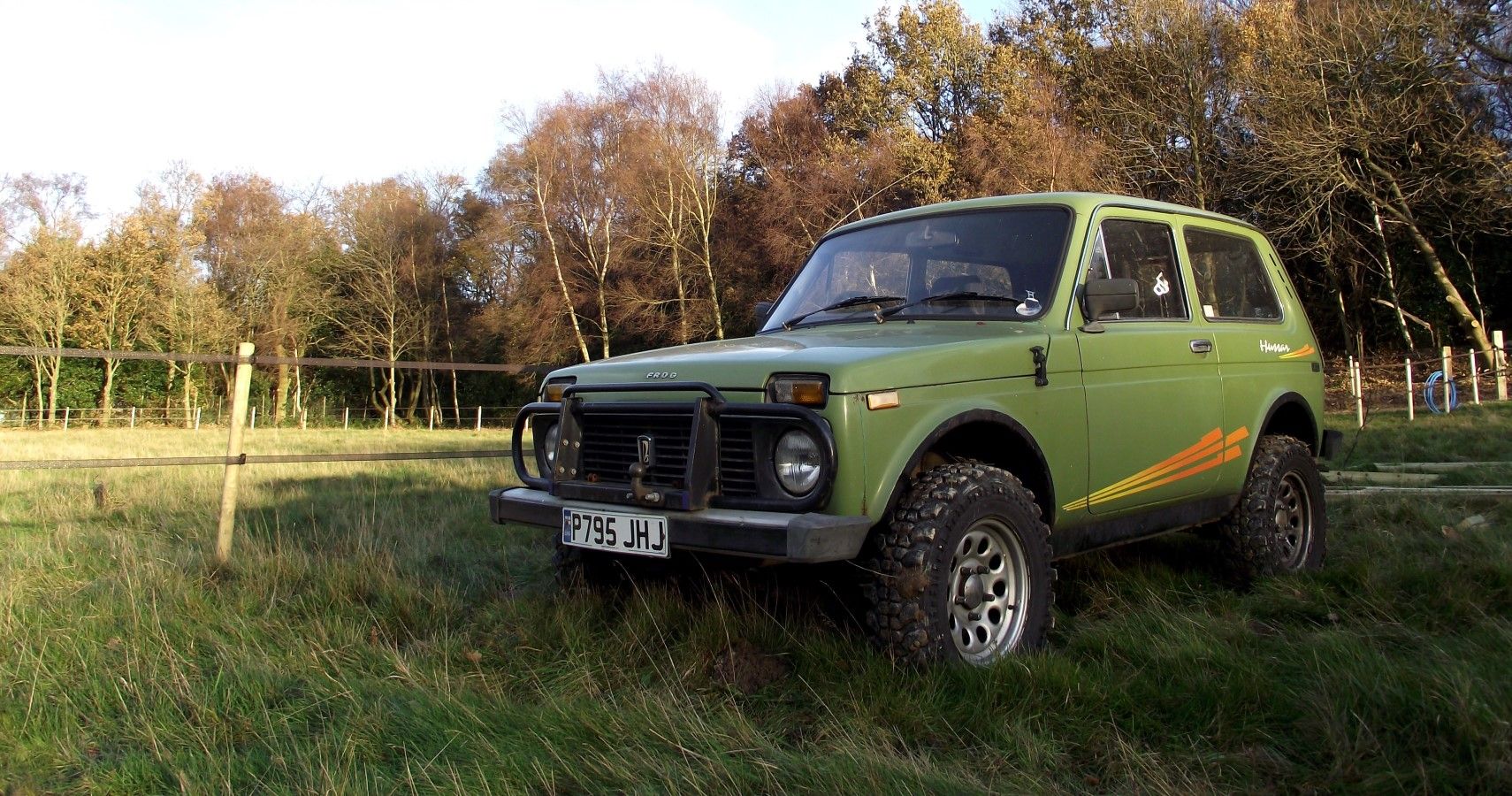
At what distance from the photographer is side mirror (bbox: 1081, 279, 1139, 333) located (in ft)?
13.8

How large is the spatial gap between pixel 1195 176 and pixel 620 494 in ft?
76.6

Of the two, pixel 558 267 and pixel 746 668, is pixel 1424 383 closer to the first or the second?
pixel 746 668

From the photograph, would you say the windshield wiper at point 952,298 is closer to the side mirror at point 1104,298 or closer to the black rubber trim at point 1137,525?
the side mirror at point 1104,298

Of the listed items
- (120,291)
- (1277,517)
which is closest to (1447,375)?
(1277,517)

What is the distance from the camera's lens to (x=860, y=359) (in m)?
3.46

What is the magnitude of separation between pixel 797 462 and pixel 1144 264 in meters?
2.36

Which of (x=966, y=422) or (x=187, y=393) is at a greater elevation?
(x=187, y=393)

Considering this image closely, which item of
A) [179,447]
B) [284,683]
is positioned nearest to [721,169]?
[179,447]

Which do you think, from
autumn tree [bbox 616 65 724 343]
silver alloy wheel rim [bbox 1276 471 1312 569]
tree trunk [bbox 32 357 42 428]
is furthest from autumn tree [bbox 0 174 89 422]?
silver alloy wheel rim [bbox 1276 471 1312 569]

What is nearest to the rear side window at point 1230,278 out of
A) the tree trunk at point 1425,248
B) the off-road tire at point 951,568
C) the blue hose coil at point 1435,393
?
the off-road tire at point 951,568

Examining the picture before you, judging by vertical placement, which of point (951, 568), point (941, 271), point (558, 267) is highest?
point (558, 267)

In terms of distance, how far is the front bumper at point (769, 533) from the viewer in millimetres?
3197

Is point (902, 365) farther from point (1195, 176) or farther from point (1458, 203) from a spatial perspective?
point (1458, 203)

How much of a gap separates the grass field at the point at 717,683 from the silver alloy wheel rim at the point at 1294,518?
24 cm
